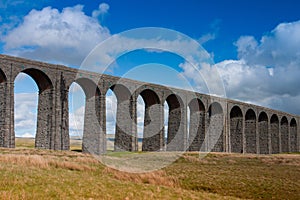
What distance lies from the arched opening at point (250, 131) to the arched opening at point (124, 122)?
29772 millimetres

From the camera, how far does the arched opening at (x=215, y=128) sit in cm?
5666

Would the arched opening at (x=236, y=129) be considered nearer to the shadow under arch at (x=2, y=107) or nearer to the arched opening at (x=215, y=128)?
the arched opening at (x=215, y=128)

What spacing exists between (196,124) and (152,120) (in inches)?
443

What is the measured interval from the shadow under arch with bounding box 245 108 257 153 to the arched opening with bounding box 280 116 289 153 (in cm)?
1436

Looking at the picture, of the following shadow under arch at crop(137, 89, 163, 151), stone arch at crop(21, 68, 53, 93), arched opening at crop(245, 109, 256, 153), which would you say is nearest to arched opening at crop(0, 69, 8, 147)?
stone arch at crop(21, 68, 53, 93)

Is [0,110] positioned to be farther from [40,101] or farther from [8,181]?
[8,181]

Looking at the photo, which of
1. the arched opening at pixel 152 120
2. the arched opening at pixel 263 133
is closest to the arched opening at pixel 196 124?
the arched opening at pixel 152 120

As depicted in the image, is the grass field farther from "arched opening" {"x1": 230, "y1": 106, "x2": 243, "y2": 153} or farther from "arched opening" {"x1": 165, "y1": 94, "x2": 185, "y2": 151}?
"arched opening" {"x1": 230, "y1": 106, "x2": 243, "y2": 153}

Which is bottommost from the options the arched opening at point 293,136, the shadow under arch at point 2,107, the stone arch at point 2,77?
the arched opening at point 293,136

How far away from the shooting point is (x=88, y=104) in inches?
1540

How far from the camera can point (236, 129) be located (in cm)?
6203

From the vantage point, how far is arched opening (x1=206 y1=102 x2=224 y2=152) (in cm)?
5666

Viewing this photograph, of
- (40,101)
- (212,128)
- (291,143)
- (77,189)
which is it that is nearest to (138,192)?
(77,189)

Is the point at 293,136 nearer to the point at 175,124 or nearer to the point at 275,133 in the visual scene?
the point at 275,133
